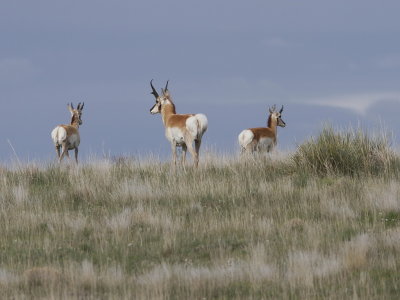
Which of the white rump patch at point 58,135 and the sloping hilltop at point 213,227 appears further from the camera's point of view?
the white rump patch at point 58,135

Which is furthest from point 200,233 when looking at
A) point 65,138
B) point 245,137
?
point 65,138

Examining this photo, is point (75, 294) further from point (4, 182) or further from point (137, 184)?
point (4, 182)

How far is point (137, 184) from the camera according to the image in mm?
15891

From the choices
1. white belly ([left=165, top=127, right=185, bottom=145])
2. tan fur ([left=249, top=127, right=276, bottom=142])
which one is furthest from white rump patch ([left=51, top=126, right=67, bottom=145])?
tan fur ([left=249, top=127, right=276, bottom=142])

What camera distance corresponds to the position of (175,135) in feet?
61.2

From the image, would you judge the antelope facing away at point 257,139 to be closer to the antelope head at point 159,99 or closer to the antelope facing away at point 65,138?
the antelope head at point 159,99

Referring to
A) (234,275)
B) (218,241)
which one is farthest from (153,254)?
(234,275)

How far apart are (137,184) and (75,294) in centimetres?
755

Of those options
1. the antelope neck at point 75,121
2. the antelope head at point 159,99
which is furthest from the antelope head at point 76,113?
the antelope head at point 159,99

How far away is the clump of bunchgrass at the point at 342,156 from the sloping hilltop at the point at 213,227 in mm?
36

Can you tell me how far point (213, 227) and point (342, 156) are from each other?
6.03 meters

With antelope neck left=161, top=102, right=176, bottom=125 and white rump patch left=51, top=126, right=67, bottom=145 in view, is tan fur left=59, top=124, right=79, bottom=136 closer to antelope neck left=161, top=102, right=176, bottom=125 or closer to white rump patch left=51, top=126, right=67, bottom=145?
white rump patch left=51, top=126, right=67, bottom=145

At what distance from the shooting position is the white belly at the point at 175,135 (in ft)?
60.8

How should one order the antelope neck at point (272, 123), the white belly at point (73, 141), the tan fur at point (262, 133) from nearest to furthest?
1. the tan fur at point (262, 133)
2. the white belly at point (73, 141)
3. the antelope neck at point (272, 123)
